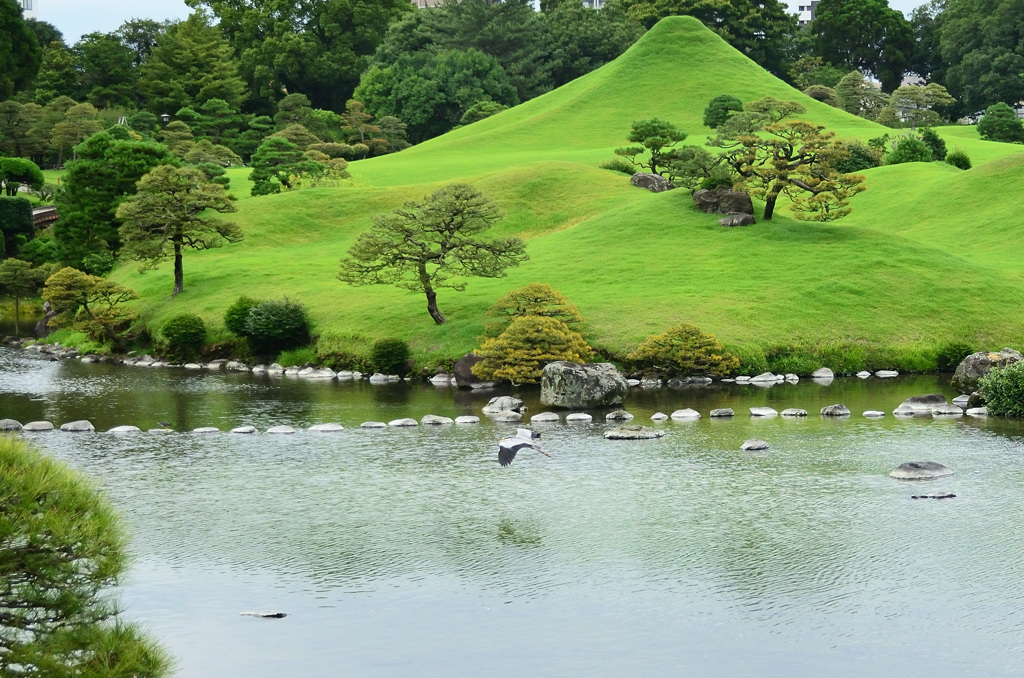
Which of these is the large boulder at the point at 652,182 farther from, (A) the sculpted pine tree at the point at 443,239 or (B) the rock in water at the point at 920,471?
(B) the rock in water at the point at 920,471

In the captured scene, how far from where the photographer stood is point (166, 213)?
56.4 metres

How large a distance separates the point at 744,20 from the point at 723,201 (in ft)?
227

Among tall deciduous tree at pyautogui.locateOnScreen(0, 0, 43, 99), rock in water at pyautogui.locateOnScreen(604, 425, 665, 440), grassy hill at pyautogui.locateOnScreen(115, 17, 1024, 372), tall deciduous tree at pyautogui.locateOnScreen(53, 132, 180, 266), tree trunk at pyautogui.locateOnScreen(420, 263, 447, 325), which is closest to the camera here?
rock in water at pyautogui.locateOnScreen(604, 425, 665, 440)

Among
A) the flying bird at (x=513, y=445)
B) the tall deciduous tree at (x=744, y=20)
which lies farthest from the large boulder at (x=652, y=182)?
the tall deciduous tree at (x=744, y=20)

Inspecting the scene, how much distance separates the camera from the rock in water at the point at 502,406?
35.7 meters

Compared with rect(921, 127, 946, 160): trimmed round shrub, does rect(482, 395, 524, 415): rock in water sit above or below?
below

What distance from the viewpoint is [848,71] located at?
125 meters

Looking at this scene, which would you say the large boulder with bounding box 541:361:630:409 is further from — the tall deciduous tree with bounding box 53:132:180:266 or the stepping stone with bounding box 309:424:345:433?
the tall deciduous tree with bounding box 53:132:180:266

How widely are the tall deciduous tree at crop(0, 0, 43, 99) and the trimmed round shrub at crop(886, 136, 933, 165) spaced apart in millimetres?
80289

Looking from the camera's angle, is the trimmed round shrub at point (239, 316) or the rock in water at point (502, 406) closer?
the rock in water at point (502, 406)

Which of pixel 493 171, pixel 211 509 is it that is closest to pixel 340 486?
pixel 211 509

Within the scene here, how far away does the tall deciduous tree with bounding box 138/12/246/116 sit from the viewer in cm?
10756

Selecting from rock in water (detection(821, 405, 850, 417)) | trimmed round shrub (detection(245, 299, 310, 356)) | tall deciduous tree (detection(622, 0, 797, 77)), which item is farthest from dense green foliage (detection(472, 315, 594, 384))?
tall deciduous tree (detection(622, 0, 797, 77))

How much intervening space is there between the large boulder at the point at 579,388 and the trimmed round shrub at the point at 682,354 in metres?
4.55
